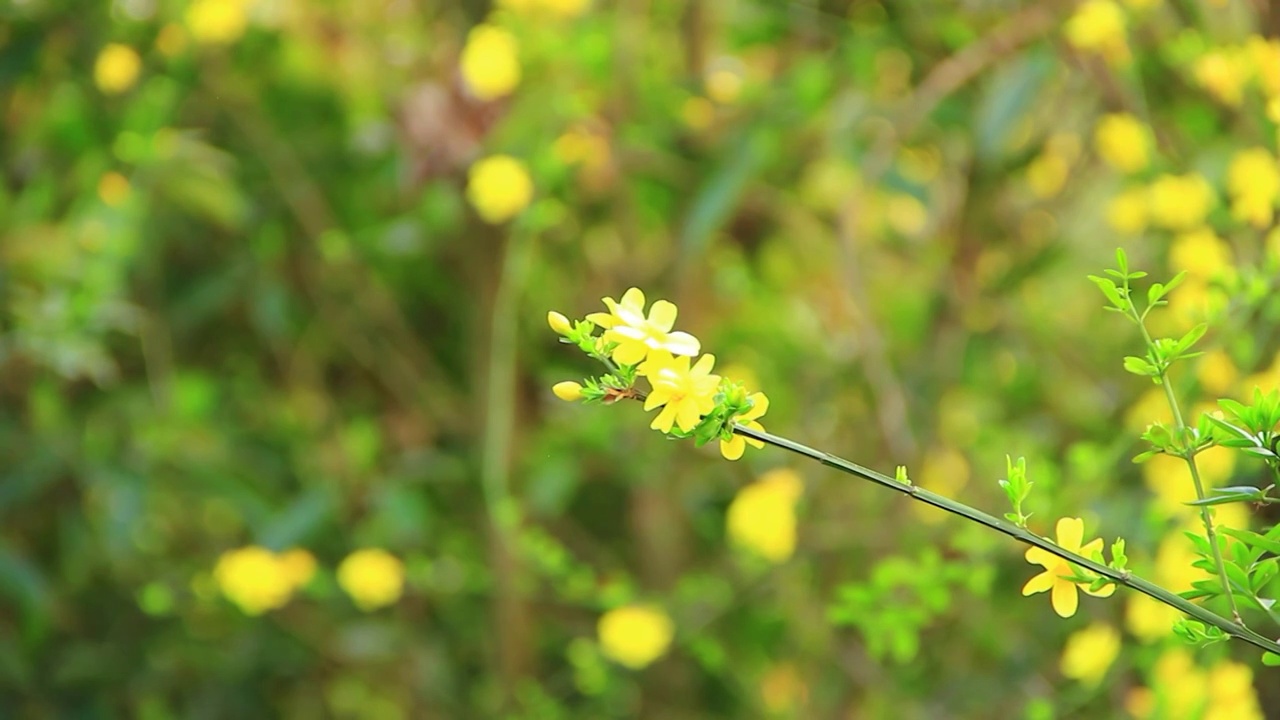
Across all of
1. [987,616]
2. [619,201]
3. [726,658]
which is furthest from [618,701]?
[619,201]

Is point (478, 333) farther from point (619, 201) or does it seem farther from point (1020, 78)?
point (1020, 78)

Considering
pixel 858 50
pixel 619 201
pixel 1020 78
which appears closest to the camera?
pixel 1020 78

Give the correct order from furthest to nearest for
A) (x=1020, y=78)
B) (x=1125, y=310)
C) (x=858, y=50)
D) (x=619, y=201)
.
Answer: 1. (x=619, y=201)
2. (x=858, y=50)
3. (x=1020, y=78)
4. (x=1125, y=310)

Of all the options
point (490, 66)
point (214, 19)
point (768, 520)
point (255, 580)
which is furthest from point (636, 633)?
point (214, 19)

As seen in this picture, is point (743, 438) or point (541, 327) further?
point (541, 327)

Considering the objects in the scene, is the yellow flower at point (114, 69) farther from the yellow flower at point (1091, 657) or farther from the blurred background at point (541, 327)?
the yellow flower at point (1091, 657)

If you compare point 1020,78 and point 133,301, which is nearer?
point 1020,78

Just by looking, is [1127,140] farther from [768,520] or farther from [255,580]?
[255,580]
